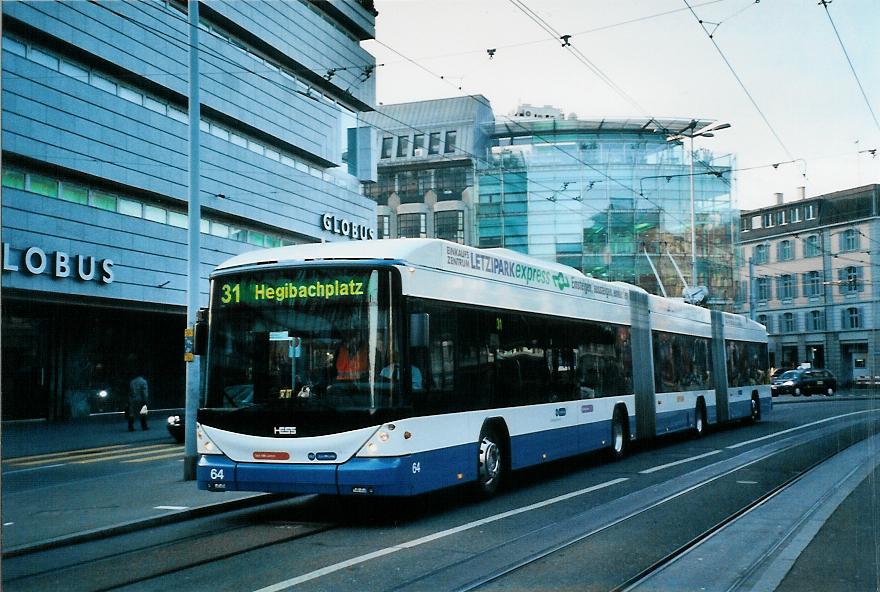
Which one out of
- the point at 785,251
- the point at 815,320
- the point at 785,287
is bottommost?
the point at 815,320

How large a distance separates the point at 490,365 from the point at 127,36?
2524 centimetres

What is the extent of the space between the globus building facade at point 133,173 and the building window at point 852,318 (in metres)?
47.0

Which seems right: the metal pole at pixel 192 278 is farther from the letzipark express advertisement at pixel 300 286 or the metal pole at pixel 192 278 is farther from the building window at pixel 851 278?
the building window at pixel 851 278

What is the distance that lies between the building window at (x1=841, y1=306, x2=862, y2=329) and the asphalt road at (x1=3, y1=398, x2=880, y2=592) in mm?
64816

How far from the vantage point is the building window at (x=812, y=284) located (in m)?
76.3

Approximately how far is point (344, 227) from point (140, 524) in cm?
3697

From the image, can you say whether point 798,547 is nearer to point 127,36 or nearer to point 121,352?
point 127,36

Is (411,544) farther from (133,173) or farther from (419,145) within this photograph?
(419,145)

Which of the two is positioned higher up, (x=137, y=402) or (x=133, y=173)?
(x=133, y=173)

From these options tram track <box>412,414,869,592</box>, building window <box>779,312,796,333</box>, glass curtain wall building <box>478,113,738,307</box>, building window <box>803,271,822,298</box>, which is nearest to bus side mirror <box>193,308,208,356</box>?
tram track <box>412,414,869,592</box>

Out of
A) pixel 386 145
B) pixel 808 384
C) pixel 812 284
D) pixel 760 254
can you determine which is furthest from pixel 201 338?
pixel 760 254

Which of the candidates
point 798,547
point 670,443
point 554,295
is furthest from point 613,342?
point 798,547

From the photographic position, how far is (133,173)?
105 ft

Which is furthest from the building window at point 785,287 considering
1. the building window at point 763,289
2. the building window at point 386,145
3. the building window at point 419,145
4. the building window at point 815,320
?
the building window at point 386,145
